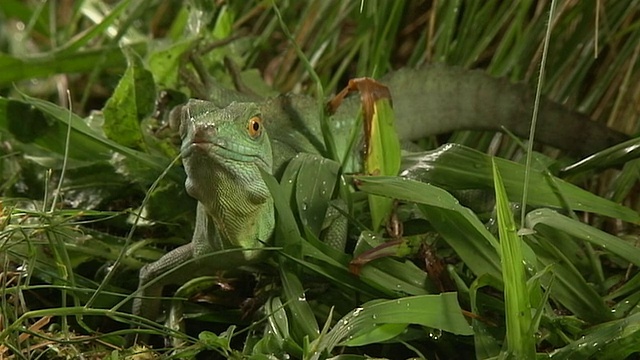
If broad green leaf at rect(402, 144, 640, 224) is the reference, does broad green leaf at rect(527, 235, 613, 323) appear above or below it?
Result: below

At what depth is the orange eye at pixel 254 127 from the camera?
1.53 metres

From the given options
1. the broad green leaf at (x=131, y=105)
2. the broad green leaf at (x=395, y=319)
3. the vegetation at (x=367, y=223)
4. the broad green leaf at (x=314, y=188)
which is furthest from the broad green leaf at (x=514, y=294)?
the broad green leaf at (x=131, y=105)

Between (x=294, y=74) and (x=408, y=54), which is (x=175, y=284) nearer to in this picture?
(x=294, y=74)

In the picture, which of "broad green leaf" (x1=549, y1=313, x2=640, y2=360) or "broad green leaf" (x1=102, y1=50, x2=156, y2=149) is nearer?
"broad green leaf" (x1=549, y1=313, x2=640, y2=360)

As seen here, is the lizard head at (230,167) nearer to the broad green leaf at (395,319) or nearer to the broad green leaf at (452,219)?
the broad green leaf at (452,219)

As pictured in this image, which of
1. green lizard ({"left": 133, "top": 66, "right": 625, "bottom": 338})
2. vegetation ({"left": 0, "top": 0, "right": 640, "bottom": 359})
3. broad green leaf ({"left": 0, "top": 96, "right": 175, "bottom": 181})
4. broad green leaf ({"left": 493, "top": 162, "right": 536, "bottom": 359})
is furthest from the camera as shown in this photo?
broad green leaf ({"left": 0, "top": 96, "right": 175, "bottom": 181})

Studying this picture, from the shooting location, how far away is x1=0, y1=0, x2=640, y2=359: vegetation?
136cm

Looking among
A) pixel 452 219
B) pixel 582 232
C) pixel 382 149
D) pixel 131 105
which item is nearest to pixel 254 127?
pixel 382 149

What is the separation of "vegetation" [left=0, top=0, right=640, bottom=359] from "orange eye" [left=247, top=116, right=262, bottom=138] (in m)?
0.15

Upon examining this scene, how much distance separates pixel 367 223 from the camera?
5.54 feet

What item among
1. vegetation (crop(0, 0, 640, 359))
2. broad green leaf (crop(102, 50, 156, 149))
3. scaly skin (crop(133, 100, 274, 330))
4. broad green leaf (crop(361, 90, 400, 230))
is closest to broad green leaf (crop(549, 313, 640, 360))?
vegetation (crop(0, 0, 640, 359))

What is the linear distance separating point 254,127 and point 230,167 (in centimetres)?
12

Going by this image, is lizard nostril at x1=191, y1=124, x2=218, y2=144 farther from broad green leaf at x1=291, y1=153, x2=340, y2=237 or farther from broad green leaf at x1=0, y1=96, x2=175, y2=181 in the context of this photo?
broad green leaf at x1=0, y1=96, x2=175, y2=181

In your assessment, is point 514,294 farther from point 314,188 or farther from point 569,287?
point 314,188
